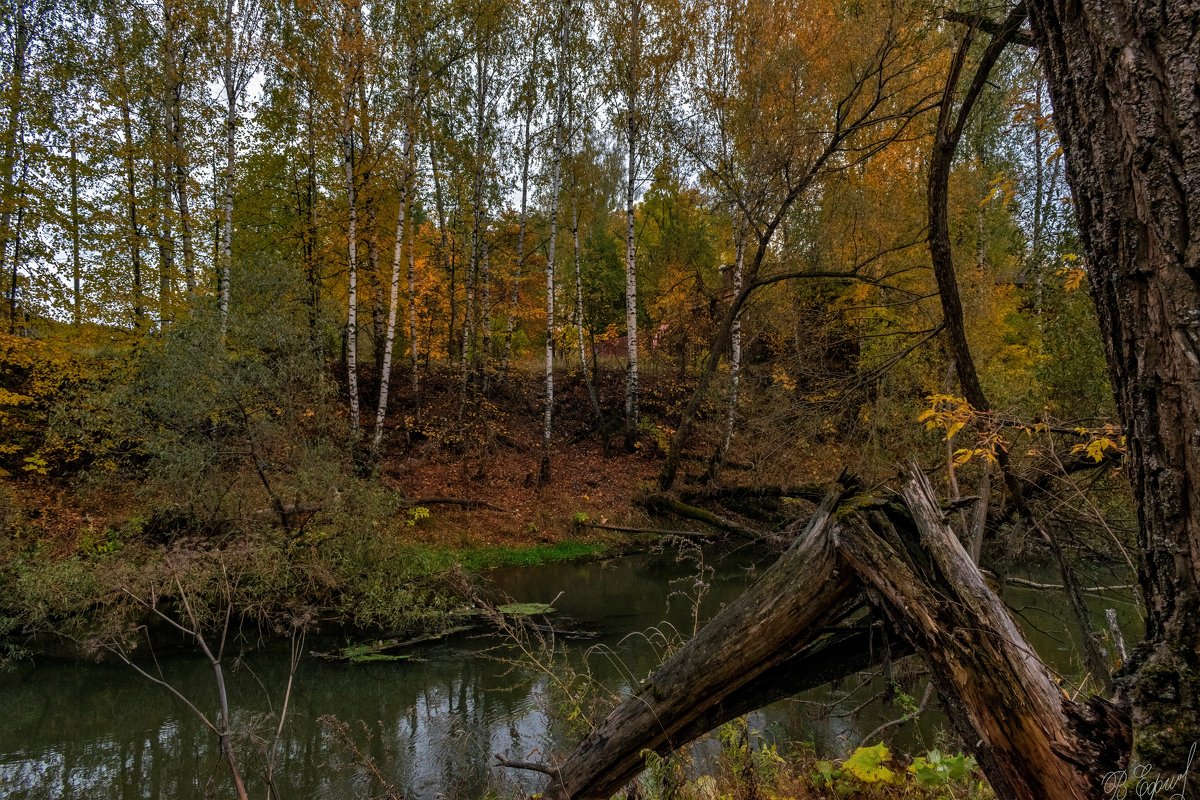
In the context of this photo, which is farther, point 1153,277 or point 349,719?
point 349,719

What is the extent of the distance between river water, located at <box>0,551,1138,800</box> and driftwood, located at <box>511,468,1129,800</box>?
189 centimetres

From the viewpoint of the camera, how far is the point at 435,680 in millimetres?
6438

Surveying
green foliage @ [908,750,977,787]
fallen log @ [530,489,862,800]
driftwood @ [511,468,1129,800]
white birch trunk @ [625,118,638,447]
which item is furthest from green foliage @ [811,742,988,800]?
white birch trunk @ [625,118,638,447]

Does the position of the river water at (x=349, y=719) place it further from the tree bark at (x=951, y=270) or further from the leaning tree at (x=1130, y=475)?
the leaning tree at (x=1130, y=475)

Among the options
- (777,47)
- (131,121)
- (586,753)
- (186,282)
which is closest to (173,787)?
(586,753)

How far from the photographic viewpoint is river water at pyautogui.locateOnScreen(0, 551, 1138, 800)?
468 centimetres

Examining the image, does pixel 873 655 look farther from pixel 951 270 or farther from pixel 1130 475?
pixel 951 270

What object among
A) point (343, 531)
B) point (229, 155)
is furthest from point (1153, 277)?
point (229, 155)

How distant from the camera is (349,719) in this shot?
5.61 metres

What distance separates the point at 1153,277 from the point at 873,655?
1374 millimetres

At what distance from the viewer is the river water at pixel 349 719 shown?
4.68 meters

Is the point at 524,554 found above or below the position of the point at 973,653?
below

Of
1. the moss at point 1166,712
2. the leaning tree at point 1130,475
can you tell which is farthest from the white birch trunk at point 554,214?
the moss at point 1166,712

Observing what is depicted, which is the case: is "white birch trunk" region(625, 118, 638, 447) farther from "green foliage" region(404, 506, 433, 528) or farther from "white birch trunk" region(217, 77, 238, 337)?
"white birch trunk" region(217, 77, 238, 337)
